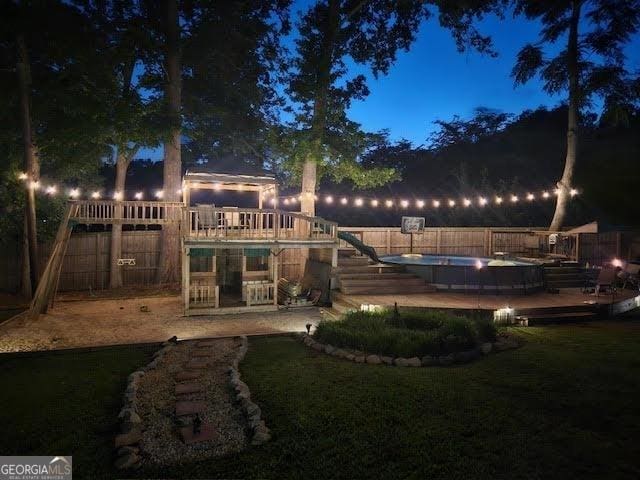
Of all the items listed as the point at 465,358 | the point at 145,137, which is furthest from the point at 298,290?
the point at 145,137

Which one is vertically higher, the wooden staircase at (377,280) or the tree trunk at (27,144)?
the tree trunk at (27,144)

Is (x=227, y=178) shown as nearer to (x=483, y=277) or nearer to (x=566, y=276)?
(x=483, y=277)

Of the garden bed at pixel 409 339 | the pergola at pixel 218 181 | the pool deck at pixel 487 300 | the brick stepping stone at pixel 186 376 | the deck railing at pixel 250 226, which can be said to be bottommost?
the brick stepping stone at pixel 186 376

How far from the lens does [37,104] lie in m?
15.5

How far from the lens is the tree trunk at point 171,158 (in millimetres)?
17125

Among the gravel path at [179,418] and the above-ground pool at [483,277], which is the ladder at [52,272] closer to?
the gravel path at [179,418]

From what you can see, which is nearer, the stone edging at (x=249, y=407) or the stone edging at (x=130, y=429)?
the stone edging at (x=130, y=429)

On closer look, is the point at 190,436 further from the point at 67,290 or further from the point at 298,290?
the point at 67,290

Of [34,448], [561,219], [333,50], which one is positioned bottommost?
[34,448]

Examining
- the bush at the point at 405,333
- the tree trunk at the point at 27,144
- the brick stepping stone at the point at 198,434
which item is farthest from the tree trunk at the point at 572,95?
the tree trunk at the point at 27,144

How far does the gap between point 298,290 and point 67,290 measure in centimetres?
903

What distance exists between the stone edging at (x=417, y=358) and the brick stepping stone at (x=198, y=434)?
3.60 metres

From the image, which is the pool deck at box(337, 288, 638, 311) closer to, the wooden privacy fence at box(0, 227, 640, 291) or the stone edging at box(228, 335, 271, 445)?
the wooden privacy fence at box(0, 227, 640, 291)

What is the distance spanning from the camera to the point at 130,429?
17.3ft
